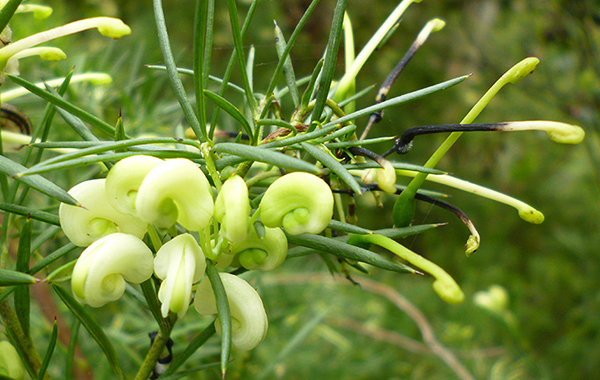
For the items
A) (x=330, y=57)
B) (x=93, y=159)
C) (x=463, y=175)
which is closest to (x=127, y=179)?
(x=93, y=159)

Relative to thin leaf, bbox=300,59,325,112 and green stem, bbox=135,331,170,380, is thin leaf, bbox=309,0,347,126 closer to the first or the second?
thin leaf, bbox=300,59,325,112

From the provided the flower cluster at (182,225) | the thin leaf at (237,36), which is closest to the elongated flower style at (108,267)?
→ the flower cluster at (182,225)

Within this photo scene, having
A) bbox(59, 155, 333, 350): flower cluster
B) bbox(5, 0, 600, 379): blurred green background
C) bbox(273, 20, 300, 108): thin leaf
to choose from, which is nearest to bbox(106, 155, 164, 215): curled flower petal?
bbox(59, 155, 333, 350): flower cluster

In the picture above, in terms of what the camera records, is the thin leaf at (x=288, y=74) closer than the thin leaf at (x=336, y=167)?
No

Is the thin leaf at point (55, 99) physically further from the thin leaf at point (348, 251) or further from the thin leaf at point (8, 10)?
the thin leaf at point (348, 251)

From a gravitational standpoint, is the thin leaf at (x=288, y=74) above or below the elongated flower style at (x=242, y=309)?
above

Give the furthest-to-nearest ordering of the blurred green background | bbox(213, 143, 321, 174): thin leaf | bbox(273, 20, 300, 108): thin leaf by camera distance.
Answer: the blurred green background < bbox(273, 20, 300, 108): thin leaf < bbox(213, 143, 321, 174): thin leaf
